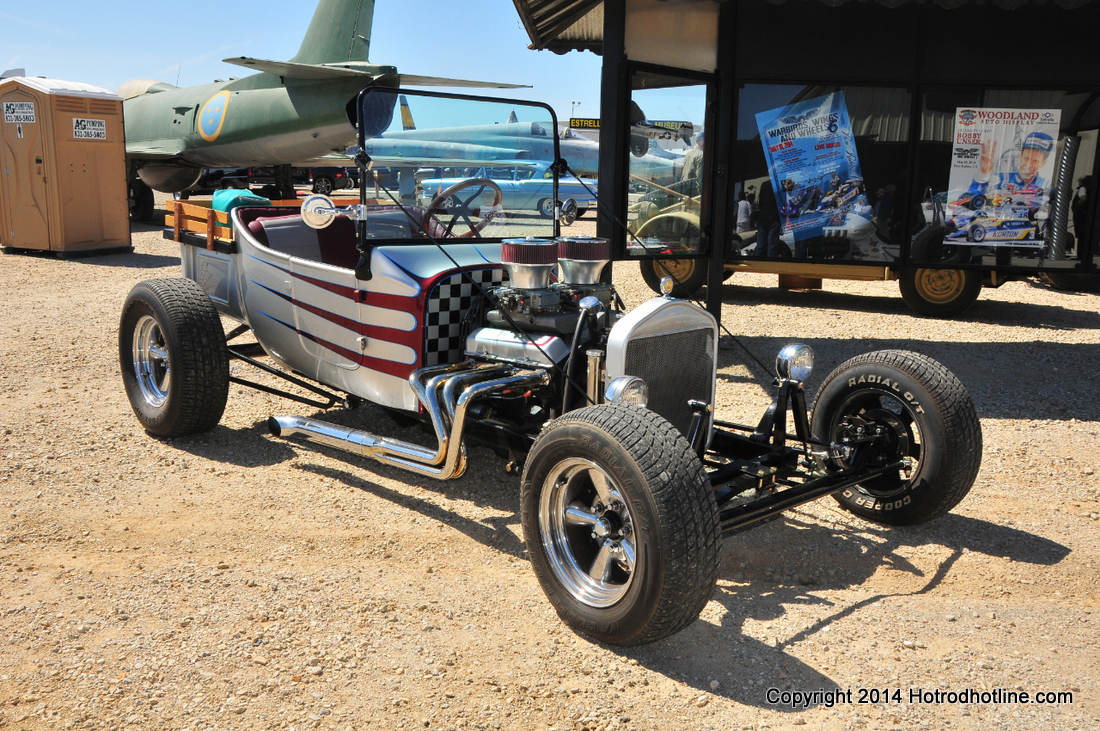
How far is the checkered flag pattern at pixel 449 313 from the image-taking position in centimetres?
461

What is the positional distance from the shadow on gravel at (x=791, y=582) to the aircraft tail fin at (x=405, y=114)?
279 centimetres

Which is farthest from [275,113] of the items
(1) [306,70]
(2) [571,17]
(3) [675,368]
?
(3) [675,368]

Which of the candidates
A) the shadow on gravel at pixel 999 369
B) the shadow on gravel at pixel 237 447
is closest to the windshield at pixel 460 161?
the shadow on gravel at pixel 237 447

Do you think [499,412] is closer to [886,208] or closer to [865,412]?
[865,412]

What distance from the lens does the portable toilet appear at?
1387cm

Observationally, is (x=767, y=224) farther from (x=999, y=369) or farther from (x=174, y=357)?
(x=174, y=357)

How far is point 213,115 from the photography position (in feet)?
70.8

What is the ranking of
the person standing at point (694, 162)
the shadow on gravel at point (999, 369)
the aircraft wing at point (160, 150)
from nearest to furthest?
1. the shadow on gravel at point (999, 369)
2. the person standing at point (694, 162)
3. the aircraft wing at point (160, 150)

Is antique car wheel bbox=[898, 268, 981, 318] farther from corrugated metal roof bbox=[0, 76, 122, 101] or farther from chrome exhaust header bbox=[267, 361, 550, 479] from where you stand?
corrugated metal roof bbox=[0, 76, 122, 101]

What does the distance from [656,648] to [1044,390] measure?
5.47m

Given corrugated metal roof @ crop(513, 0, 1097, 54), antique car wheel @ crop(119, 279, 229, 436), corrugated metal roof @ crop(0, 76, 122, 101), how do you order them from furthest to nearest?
corrugated metal roof @ crop(0, 76, 122, 101), corrugated metal roof @ crop(513, 0, 1097, 54), antique car wheel @ crop(119, 279, 229, 436)

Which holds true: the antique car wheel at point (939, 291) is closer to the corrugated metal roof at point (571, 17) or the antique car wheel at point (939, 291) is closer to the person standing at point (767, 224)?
the person standing at point (767, 224)

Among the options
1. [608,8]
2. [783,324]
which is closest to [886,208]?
[783,324]

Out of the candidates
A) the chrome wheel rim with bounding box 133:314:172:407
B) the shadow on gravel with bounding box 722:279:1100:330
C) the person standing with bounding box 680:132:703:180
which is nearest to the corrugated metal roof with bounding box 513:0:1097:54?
the person standing with bounding box 680:132:703:180
